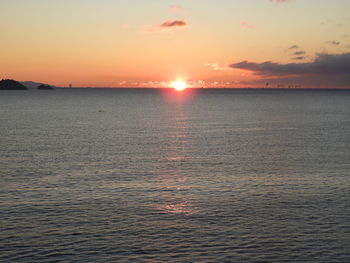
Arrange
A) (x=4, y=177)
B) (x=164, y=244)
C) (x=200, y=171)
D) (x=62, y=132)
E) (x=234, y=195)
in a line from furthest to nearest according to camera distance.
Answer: (x=62, y=132) < (x=200, y=171) < (x=4, y=177) < (x=234, y=195) < (x=164, y=244)

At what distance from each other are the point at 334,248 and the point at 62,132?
242 ft

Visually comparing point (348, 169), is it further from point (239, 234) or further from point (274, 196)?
point (239, 234)

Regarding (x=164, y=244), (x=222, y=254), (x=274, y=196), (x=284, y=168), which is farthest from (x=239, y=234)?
(x=284, y=168)

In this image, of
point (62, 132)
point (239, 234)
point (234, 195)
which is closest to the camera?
point (239, 234)

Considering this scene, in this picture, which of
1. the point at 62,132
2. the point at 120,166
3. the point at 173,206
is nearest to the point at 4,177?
the point at 120,166

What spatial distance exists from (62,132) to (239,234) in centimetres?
6928

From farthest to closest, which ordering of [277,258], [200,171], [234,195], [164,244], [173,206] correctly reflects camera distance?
1. [200,171]
2. [234,195]
3. [173,206]
4. [164,244]
5. [277,258]

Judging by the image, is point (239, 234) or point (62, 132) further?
point (62, 132)

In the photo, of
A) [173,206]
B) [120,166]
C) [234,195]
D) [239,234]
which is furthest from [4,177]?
[239,234]

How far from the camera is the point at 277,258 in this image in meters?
24.9

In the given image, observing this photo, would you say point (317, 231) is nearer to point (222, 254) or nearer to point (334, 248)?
point (334, 248)

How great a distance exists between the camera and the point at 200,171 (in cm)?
4875

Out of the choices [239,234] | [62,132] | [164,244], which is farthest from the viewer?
[62,132]

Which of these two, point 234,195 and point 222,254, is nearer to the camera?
point 222,254
